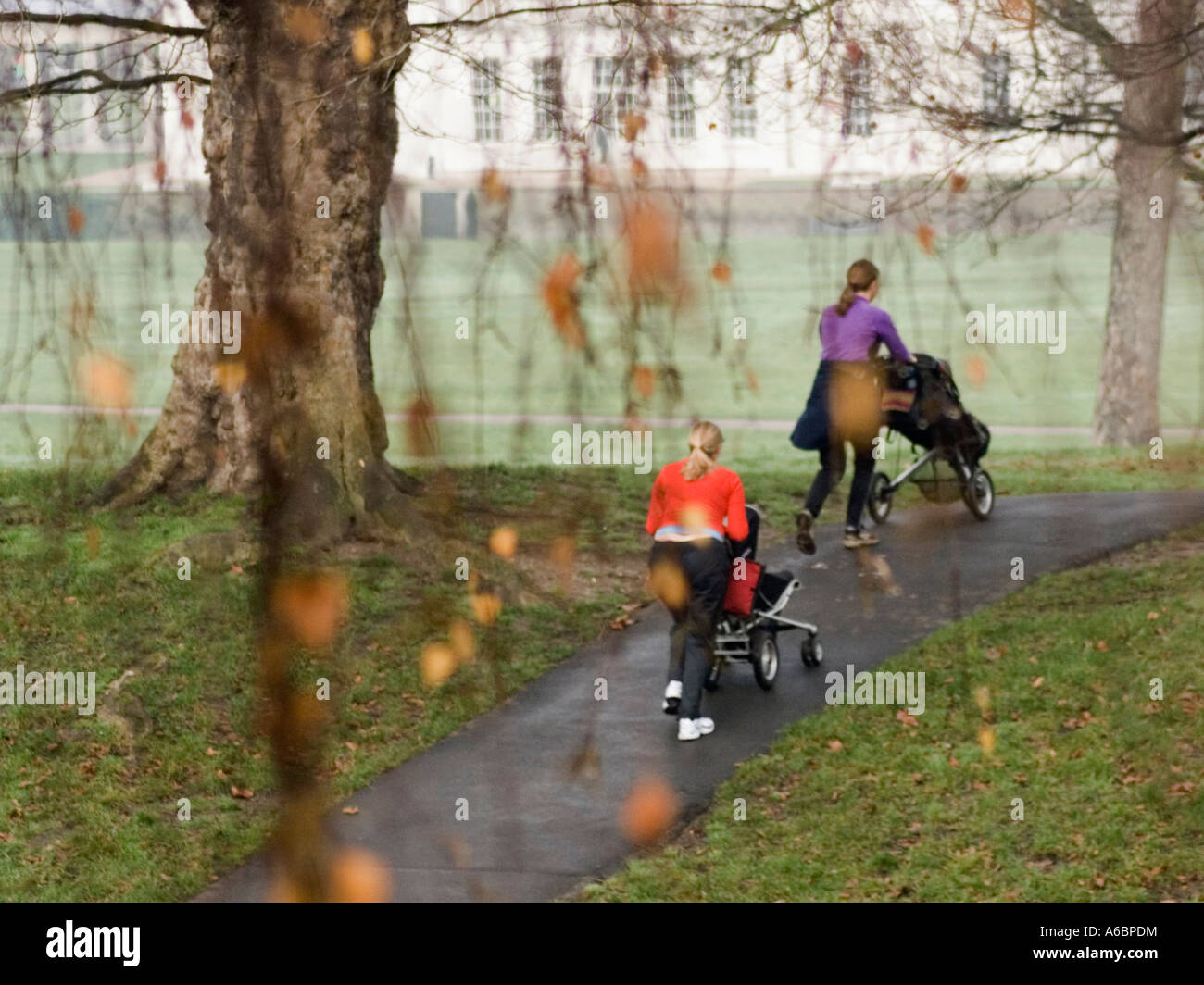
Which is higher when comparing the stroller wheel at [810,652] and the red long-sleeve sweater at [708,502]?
the red long-sleeve sweater at [708,502]

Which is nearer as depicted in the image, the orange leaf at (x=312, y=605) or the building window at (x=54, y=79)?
the building window at (x=54, y=79)

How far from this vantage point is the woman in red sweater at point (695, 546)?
8.70 m

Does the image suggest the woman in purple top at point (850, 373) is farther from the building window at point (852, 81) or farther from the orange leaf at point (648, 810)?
the orange leaf at point (648, 810)

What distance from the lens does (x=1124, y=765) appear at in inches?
312

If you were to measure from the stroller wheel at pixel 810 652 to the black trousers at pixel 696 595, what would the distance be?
1157 mm

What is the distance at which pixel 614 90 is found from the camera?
7.60 m

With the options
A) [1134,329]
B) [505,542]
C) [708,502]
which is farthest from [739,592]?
[1134,329]

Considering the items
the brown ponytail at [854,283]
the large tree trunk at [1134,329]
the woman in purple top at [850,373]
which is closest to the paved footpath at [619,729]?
the woman in purple top at [850,373]

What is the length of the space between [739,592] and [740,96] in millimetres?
2609

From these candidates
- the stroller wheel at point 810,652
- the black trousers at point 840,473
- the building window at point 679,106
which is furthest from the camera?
the black trousers at point 840,473

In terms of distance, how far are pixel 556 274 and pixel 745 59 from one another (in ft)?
10.3

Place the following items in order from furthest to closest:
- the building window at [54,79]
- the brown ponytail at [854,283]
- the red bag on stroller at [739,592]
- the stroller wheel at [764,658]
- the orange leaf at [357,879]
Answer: the brown ponytail at [854,283] < the stroller wheel at [764,658] < the red bag on stroller at [739,592] < the building window at [54,79] < the orange leaf at [357,879]
